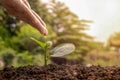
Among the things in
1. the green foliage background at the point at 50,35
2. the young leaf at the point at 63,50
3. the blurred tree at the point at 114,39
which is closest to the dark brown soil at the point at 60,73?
the young leaf at the point at 63,50

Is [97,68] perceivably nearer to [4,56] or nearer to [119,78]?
[119,78]

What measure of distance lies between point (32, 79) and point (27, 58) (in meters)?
2.64

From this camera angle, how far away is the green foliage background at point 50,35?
393cm

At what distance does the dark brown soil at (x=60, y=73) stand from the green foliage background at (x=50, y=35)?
2.64 metres

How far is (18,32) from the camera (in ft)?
14.6

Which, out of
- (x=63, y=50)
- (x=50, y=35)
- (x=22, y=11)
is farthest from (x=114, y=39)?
(x=22, y=11)

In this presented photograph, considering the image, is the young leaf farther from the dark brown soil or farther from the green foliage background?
the green foliage background

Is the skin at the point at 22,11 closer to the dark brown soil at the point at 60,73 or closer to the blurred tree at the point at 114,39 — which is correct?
the dark brown soil at the point at 60,73

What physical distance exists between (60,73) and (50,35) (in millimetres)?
3703

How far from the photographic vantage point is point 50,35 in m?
4.45

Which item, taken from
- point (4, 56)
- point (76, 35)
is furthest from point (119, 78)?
point (76, 35)

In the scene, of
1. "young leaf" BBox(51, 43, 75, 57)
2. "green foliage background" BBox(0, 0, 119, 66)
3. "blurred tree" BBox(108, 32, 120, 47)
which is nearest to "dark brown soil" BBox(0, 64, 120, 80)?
"young leaf" BBox(51, 43, 75, 57)

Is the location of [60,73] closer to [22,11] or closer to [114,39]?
[22,11]

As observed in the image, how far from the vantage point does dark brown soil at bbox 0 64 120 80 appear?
73cm
